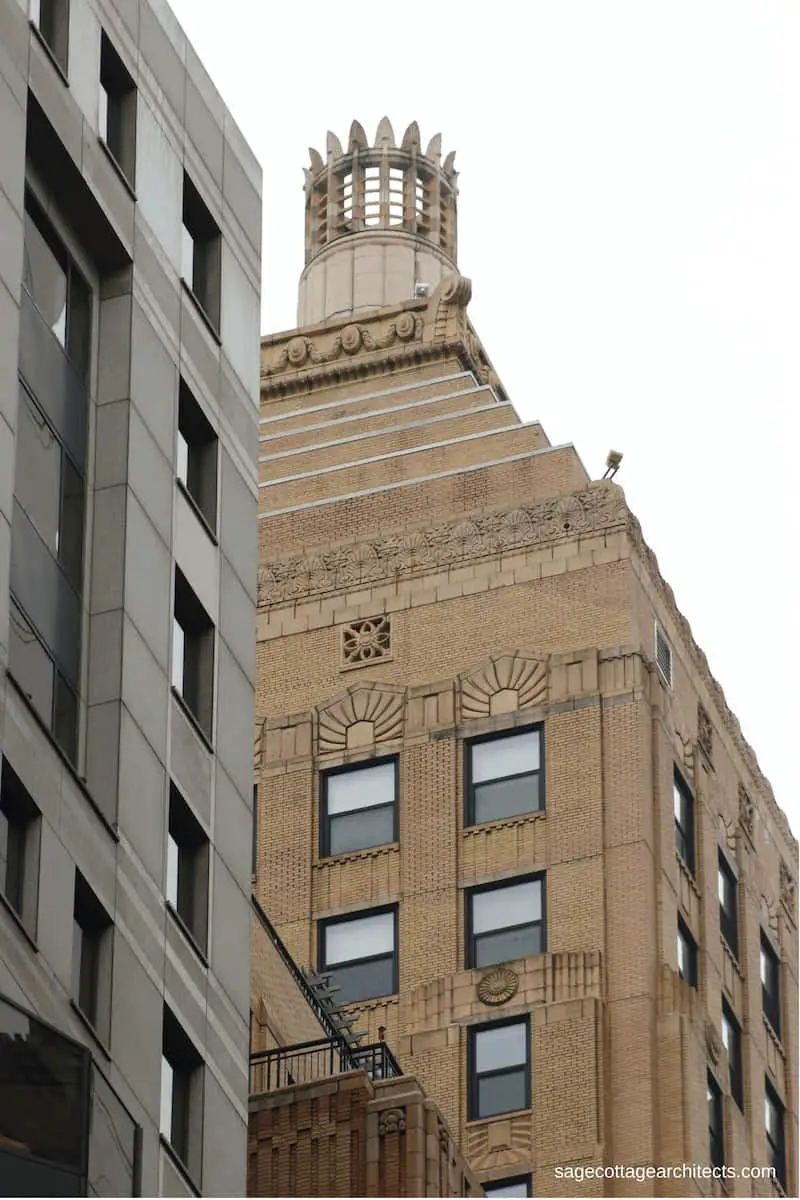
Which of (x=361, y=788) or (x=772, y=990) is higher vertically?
(x=361, y=788)

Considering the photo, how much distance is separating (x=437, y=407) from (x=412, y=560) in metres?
5.44

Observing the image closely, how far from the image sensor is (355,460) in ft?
252

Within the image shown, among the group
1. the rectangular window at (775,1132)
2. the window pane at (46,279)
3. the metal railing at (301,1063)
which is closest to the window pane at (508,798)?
the rectangular window at (775,1132)

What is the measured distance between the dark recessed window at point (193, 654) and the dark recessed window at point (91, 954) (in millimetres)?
4858

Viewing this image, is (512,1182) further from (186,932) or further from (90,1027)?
(90,1027)

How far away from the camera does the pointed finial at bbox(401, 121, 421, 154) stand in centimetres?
8756

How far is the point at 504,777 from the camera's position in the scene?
6938cm

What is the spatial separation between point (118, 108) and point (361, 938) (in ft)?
88.8

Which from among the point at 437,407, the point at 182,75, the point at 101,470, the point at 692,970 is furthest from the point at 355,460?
the point at 101,470

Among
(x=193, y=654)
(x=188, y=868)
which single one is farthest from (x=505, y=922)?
(x=188, y=868)

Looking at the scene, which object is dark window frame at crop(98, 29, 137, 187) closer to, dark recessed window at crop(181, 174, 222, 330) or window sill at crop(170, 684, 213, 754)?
dark recessed window at crop(181, 174, 222, 330)

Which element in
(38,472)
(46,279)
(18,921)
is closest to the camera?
(18,921)

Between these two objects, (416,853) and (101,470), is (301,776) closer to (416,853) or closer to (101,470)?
(416,853)

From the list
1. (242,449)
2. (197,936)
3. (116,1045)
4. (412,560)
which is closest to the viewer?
(116,1045)
